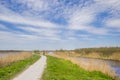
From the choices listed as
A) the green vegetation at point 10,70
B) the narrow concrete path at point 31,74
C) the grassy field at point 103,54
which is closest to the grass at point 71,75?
the narrow concrete path at point 31,74

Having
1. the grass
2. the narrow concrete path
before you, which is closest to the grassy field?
the grass

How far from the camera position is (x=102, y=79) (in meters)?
17.6

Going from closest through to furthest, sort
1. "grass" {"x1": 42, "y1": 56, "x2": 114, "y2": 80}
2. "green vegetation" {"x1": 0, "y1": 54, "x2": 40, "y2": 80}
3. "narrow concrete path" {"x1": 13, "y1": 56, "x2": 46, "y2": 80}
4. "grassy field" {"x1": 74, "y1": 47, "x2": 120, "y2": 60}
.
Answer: "narrow concrete path" {"x1": 13, "y1": 56, "x2": 46, "y2": 80} < "green vegetation" {"x1": 0, "y1": 54, "x2": 40, "y2": 80} < "grass" {"x1": 42, "y1": 56, "x2": 114, "y2": 80} < "grassy field" {"x1": 74, "y1": 47, "x2": 120, "y2": 60}

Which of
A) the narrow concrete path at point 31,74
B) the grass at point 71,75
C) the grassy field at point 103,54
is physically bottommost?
the grass at point 71,75

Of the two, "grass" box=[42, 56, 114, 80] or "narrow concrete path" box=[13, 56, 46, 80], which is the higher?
"narrow concrete path" box=[13, 56, 46, 80]

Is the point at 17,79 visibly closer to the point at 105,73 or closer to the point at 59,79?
the point at 59,79

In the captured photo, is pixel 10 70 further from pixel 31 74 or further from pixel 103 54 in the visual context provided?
pixel 103 54

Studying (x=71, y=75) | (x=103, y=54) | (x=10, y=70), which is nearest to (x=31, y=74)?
(x=71, y=75)

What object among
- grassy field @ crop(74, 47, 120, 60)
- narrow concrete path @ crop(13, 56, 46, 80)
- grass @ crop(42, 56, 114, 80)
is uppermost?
grassy field @ crop(74, 47, 120, 60)

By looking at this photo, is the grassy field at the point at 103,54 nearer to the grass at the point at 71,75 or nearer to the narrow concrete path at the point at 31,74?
the grass at the point at 71,75

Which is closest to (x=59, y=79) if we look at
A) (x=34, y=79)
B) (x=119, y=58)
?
(x=34, y=79)

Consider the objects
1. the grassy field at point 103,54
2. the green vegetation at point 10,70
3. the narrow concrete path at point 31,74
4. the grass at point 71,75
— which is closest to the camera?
the narrow concrete path at point 31,74

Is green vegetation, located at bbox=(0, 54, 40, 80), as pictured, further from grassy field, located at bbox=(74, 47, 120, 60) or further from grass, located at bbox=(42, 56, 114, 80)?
grassy field, located at bbox=(74, 47, 120, 60)

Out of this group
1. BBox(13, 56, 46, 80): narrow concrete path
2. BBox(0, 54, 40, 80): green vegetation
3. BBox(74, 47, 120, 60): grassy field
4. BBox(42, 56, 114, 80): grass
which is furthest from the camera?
BBox(74, 47, 120, 60): grassy field
